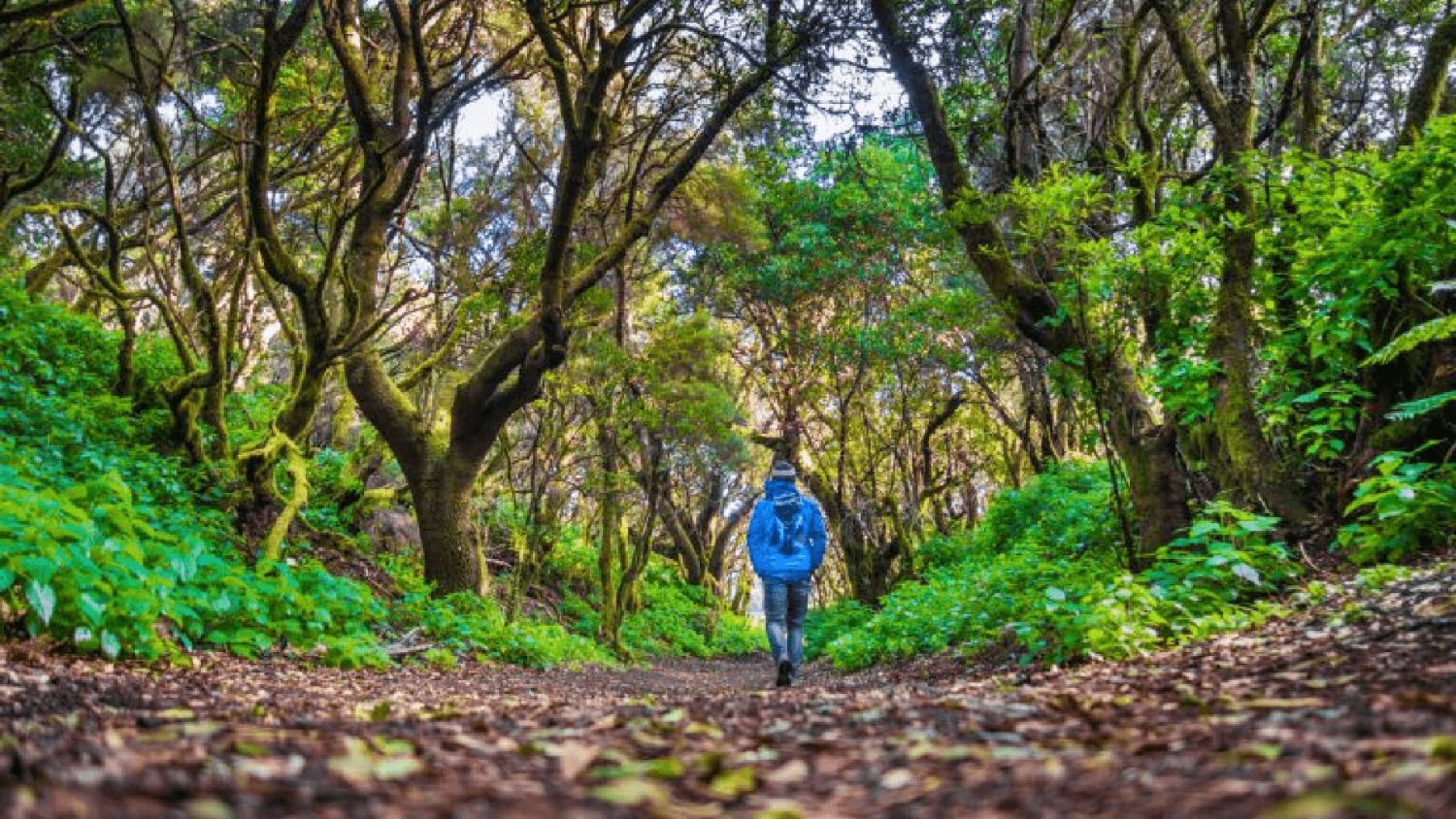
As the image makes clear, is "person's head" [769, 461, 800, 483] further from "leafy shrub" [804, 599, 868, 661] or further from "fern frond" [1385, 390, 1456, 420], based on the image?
"leafy shrub" [804, 599, 868, 661]

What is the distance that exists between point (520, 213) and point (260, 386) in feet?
18.6

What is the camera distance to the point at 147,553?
16.6 feet

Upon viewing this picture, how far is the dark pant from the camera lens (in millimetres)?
7641

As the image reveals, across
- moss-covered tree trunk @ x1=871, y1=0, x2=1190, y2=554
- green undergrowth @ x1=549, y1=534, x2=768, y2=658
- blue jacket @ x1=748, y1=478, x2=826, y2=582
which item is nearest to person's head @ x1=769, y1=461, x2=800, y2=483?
blue jacket @ x1=748, y1=478, x2=826, y2=582

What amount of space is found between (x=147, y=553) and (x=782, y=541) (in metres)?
4.63

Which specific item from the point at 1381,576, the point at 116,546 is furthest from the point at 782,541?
the point at 116,546

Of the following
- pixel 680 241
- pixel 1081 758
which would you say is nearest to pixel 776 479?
pixel 1081 758

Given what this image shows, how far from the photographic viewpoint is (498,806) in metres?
1.63

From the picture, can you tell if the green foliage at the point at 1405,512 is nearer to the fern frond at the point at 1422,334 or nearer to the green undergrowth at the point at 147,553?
the fern frond at the point at 1422,334

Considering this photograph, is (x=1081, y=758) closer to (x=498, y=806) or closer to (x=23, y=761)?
(x=498, y=806)

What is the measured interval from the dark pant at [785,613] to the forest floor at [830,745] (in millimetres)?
3457

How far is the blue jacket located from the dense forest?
157 cm

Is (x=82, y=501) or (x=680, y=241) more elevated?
(x=680, y=241)

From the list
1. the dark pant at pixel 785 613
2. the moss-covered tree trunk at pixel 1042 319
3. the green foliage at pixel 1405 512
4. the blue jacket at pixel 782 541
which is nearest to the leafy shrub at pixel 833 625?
the dark pant at pixel 785 613
